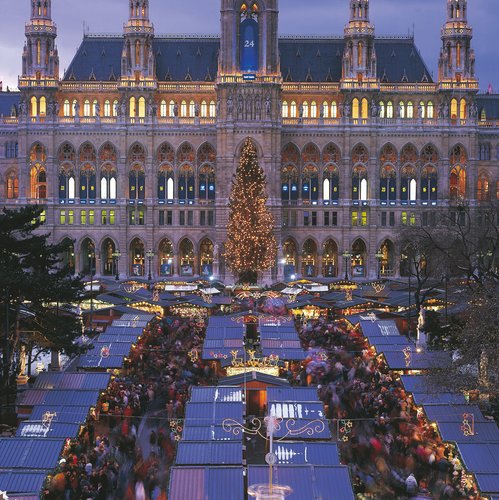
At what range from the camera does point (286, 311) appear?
232 feet

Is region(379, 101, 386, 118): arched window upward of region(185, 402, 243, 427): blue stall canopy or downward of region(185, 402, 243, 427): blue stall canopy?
upward

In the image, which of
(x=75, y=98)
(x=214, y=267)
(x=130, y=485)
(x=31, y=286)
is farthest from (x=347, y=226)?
(x=130, y=485)

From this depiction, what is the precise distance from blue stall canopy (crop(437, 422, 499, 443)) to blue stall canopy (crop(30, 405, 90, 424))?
13431mm

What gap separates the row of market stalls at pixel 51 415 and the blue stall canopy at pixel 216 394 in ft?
13.6

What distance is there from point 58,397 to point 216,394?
628 cm

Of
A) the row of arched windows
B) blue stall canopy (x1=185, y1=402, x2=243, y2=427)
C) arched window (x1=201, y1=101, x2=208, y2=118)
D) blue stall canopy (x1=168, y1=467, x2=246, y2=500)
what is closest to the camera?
blue stall canopy (x1=168, y1=467, x2=246, y2=500)

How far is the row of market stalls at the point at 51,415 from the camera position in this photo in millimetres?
28125

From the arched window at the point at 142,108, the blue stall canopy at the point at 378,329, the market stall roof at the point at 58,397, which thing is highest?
the arched window at the point at 142,108

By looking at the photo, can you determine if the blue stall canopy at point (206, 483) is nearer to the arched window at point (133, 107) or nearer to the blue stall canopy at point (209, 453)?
the blue stall canopy at point (209, 453)

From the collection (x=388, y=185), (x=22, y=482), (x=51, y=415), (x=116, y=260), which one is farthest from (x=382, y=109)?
(x=22, y=482)

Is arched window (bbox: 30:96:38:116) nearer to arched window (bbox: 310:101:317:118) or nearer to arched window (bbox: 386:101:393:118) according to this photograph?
arched window (bbox: 310:101:317:118)

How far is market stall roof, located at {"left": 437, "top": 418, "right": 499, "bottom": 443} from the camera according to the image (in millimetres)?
32812

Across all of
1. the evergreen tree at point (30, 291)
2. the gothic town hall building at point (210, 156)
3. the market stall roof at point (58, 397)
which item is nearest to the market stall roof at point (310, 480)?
the market stall roof at point (58, 397)

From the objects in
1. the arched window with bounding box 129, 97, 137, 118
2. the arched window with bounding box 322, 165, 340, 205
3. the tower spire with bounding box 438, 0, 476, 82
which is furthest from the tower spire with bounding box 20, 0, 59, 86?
the tower spire with bounding box 438, 0, 476, 82
